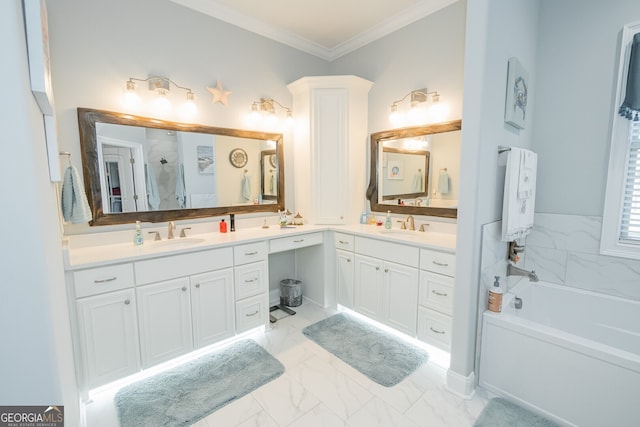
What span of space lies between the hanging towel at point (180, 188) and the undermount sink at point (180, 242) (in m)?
0.33

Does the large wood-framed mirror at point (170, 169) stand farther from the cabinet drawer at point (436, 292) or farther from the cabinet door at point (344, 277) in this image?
the cabinet drawer at point (436, 292)

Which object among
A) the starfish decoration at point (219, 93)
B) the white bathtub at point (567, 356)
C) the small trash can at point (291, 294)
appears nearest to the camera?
the white bathtub at point (567, 356)

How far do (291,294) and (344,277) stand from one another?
2.11 ft

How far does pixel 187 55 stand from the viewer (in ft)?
8.43

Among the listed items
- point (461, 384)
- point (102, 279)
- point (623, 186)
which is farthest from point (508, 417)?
point (102, 279)

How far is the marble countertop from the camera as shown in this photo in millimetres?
1866

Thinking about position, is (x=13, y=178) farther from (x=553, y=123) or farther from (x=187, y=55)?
(x=553, y=123)

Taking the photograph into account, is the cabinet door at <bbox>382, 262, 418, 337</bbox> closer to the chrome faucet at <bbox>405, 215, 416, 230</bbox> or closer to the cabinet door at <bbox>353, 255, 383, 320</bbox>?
the cabinet door at <bbox>353, 255, 383, 320</bbox>

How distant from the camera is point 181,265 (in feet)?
6.93

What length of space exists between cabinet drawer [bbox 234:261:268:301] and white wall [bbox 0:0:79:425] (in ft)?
5.14

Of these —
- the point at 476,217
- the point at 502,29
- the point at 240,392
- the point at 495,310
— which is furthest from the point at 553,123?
the point at 240,392

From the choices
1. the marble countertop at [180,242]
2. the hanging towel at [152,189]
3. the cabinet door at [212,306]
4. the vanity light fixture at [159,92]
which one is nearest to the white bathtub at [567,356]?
the marble countertop at [180,242]

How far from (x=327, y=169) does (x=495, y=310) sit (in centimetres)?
201

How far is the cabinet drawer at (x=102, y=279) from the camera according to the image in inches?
68.2
